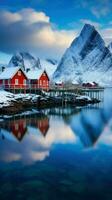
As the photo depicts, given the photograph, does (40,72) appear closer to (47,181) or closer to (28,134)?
(28,134)

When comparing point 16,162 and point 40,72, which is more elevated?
point 40,72

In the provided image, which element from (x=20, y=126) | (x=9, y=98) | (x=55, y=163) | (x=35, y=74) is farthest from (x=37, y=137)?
(x=35, y=74)

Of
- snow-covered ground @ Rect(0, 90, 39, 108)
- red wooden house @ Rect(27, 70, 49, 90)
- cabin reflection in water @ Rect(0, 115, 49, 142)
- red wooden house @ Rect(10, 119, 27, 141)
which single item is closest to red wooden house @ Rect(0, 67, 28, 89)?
red wooden house @ Rect(27, 70, 49, 90)

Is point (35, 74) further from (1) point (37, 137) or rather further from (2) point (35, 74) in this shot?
(1) point (37, 137)

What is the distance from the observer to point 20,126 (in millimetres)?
30156

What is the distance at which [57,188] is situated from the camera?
44.4 feet

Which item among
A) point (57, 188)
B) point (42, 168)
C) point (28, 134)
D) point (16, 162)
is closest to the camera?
point (57, 188)

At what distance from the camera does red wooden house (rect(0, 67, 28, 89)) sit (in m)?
56.3

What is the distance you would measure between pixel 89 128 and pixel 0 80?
32335mm

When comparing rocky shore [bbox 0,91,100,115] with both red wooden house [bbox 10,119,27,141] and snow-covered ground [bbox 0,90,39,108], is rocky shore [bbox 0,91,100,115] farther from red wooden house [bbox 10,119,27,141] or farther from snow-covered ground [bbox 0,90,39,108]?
red wooden house [bbox 10,119,27,141]

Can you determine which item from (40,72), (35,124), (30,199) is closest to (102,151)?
(30,199)

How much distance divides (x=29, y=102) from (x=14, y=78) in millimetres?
9799

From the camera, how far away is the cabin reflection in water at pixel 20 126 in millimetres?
26359

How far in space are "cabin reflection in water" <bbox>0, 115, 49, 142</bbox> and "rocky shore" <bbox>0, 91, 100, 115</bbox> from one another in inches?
225
